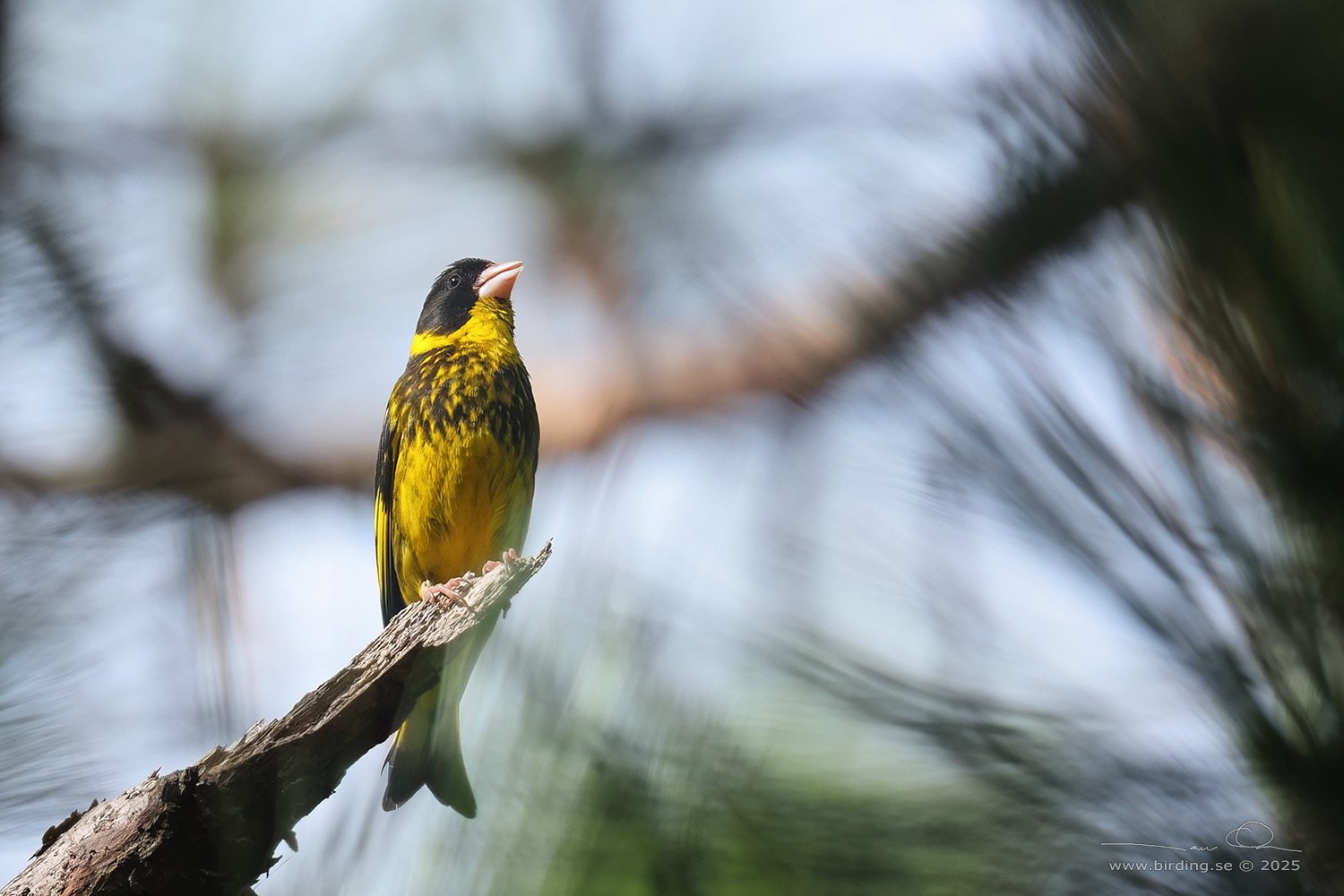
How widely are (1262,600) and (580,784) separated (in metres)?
0.61

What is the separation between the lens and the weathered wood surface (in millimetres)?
1522

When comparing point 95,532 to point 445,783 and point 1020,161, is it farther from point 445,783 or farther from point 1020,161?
point 1020,161

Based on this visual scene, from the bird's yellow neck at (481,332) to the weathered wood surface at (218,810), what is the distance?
2.51 metres

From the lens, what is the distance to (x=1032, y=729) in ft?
2.55

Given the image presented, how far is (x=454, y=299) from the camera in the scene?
439 cm

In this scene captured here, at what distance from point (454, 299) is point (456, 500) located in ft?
3.98
